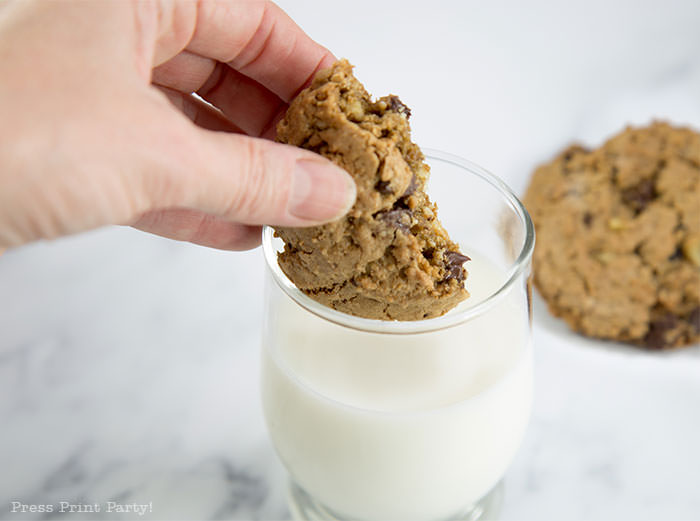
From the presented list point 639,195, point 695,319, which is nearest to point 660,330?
point 695,319

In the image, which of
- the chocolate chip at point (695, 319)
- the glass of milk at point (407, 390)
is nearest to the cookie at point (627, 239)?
the chocolate chip at point (695, 319)

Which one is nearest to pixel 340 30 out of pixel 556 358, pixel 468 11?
pixel 468 11

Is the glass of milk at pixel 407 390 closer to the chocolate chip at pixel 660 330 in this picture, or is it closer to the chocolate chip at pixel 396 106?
the chocolate chip at pixel 396 106

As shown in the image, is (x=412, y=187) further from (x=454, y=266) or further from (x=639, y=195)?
(x=639, y=195)

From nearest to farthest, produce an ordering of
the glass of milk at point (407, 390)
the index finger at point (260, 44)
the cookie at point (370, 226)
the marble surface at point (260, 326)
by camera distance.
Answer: the cookie at point (370, 226), the glass of milk at point (407, 390), the index finger at point (260, 44), the marble surface at point (260, 326)

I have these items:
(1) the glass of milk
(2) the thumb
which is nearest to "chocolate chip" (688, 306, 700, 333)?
(1) the glass of milk
